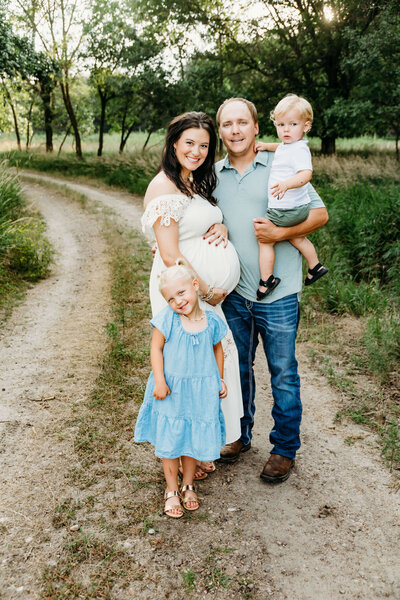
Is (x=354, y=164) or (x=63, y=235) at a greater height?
(x=354, y=164)

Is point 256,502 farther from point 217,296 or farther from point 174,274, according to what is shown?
point 174,274

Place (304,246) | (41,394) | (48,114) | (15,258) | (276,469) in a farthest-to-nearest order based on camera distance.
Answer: (48,114) → (15,258) → (41,394) → (276,469) → (304,246)

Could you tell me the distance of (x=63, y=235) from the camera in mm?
10352

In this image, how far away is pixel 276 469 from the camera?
2973 millimetres

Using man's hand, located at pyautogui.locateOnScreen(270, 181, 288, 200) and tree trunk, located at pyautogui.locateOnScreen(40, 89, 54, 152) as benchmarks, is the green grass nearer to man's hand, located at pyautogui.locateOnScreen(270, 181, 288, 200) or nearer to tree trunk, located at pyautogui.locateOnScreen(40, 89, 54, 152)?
man's hand, located at pyautogui.locateOnScreen(270, 181, 288, 200)

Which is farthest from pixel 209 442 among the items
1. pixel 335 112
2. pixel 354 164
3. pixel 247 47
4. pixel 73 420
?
pixel 247 47

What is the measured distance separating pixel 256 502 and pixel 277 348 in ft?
3.16

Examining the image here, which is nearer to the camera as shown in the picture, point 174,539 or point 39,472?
point 174,539

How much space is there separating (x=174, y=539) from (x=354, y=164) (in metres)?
11.1

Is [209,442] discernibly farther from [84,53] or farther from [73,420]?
[84,53]

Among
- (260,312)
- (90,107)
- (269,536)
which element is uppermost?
(90,107)

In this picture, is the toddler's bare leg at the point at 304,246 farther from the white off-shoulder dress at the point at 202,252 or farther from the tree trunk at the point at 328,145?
the tree trunk at the point at 328,145

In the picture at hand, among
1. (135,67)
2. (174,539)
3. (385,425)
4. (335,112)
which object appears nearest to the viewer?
(174,539)

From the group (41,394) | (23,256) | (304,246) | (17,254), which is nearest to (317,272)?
(304,246)
